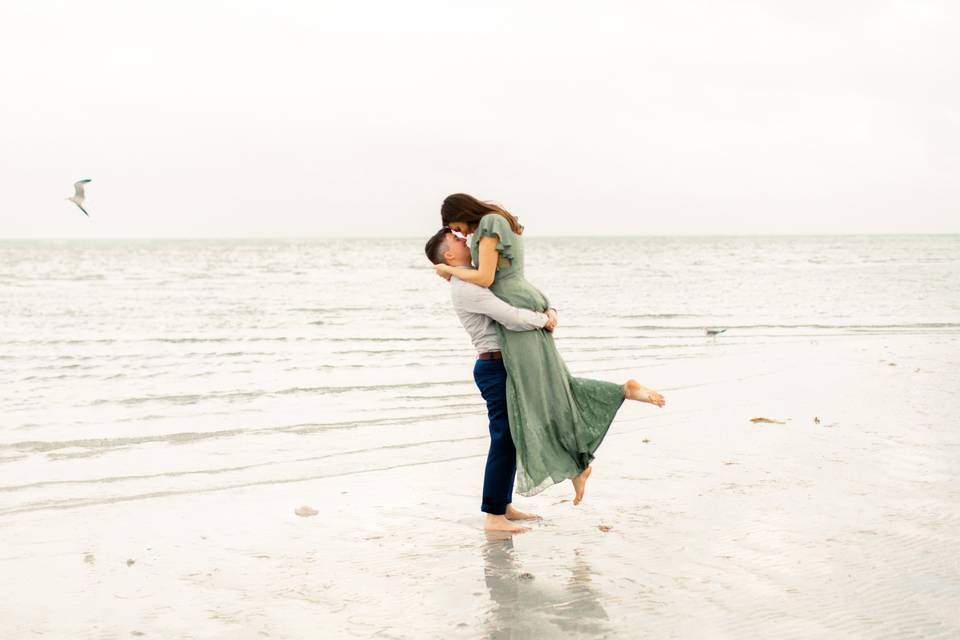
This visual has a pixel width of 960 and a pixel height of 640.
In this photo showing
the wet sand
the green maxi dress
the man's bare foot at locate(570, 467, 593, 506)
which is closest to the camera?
the wet sand

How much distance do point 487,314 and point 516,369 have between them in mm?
318

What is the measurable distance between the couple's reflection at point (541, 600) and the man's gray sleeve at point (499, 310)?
1130mm

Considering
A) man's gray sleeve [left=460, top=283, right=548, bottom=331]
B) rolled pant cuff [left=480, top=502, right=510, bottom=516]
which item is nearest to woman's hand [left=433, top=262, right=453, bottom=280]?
man's gray sleeve [left=460, top=283, right=548, bottom=331]

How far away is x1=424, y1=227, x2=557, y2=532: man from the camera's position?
462 cm

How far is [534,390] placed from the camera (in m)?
4.66

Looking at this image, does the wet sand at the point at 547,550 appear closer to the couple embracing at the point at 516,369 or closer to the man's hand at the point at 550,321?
the couple embracing at the point at 516,369

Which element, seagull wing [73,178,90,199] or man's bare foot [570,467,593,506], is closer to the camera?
man's bare foot [570,467,593,506]

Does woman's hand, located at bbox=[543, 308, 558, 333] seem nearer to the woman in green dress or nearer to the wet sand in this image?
the woman in green dress

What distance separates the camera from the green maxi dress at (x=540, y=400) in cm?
464

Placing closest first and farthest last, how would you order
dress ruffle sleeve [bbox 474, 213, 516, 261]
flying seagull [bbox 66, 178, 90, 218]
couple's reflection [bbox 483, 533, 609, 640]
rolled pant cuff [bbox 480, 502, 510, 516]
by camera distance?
couple's reflection [bbox 483, 533, 609, 640] → dress ruffle sleeve [bbox 474, 213, 516, 261] → rolled pant cuff [bbox 480, 502, 510, 516] → flying seagull [bbox 66, 178, 90, 218]

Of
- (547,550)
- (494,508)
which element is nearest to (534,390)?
(494,508)

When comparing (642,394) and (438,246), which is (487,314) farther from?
(642,394)

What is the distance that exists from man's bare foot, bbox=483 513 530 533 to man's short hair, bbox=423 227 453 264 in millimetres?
1388

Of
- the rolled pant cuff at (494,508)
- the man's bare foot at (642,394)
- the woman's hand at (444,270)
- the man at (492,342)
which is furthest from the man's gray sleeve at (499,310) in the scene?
the rolled pant cuff at (494,508)
